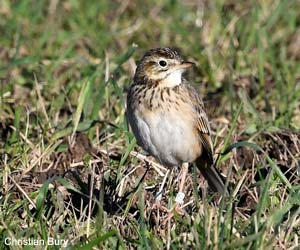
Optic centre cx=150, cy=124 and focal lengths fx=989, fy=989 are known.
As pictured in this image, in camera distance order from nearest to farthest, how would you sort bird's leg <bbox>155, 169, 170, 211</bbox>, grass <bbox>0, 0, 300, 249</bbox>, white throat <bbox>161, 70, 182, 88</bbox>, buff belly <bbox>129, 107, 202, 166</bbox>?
grass <bbox>0, 0, 300, 249</bbox>
bird's leg <bbox>155, 169, 170, 211</bbox>
buff belly <bbox>129, 107, 202, 166</bbox>
white throat <bbox>161, 70, 182, 88</bbox>

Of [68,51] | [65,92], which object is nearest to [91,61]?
[68,51]

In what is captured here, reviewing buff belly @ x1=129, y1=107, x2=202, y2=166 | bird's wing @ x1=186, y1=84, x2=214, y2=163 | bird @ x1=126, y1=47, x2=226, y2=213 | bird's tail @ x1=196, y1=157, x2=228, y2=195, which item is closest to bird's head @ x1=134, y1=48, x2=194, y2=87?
bird @ x1=126, y1=47, x2=226, y2=213

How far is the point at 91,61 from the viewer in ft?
31.1

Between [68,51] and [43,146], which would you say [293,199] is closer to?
[43,146]

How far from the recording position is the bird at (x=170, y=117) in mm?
6527

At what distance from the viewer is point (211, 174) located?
694 centimetres

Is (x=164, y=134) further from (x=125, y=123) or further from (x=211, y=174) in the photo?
(x=125, y=123)

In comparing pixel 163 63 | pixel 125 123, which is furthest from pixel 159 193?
pixel 125 123

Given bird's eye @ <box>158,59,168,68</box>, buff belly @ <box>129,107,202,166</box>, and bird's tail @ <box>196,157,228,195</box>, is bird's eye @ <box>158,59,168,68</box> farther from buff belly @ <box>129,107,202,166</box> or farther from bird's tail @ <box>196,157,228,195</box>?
bird's tail @ <box>196,157,228,195</box>

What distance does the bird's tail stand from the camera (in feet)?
22.3

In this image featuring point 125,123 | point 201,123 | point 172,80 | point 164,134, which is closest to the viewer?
point 164,134

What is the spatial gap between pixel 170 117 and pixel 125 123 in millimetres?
1168

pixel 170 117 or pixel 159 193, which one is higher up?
pixel 170 117

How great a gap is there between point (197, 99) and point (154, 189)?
69 centimetres
